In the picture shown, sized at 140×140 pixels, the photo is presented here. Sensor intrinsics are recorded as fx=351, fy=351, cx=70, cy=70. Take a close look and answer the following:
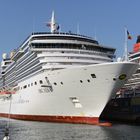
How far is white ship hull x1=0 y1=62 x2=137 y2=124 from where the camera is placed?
1420 inches

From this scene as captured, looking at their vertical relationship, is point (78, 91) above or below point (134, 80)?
below

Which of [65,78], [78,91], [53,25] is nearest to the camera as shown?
[78,91]

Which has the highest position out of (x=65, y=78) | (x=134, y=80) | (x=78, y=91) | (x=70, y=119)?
(x=134, y=80)

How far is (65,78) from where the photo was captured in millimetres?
37812

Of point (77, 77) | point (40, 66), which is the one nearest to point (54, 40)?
point (40, 66)

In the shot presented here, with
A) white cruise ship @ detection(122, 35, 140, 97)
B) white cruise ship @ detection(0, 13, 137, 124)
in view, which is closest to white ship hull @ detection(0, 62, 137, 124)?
white cruise ship @ detection(0, 13, 137, 124)

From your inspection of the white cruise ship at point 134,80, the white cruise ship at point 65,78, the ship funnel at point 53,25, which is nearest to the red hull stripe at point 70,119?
the white cruise ship at point 65,78

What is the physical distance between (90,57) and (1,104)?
23033 millimetres

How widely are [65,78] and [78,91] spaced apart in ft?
6.58

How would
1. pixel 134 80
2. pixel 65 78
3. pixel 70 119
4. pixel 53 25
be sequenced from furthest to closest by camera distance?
pixel 134 80, pixel 53 25, pixel 70 119, pixel 65 78

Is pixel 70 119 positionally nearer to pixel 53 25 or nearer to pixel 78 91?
pixel 78 91

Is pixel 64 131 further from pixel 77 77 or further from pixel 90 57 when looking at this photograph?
pixel 90 57

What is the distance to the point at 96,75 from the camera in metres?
36.2

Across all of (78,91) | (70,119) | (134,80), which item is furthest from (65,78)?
(134,80)
